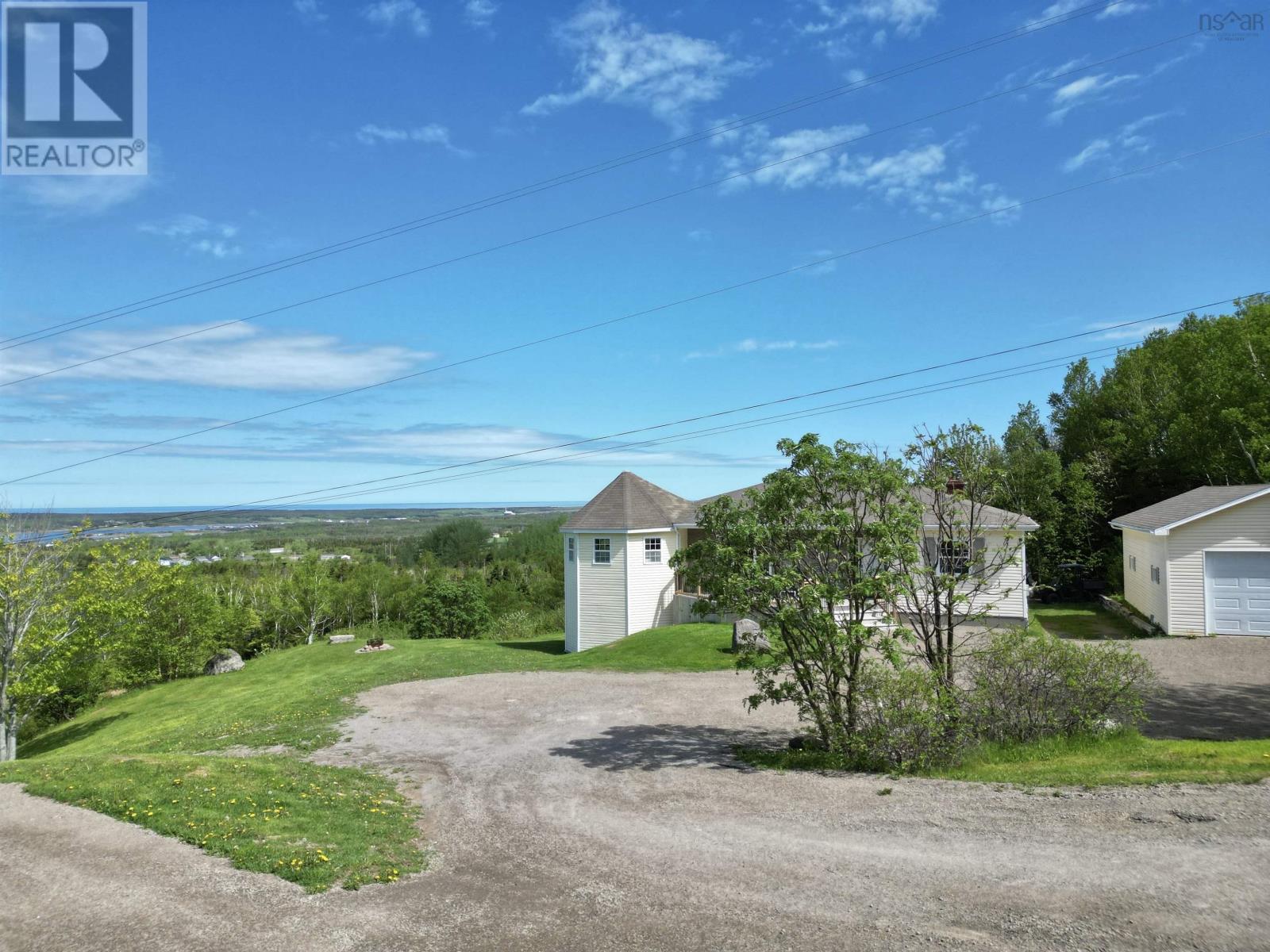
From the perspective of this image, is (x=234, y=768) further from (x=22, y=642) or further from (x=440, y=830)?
(x=22, y=642)

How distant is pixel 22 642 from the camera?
76.6 feet

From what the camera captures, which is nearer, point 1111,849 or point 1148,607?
point 1111,849

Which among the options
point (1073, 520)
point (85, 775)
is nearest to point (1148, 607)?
point (1073, 520)

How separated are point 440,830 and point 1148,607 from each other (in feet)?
86.0

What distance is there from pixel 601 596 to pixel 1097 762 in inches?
Result: 776

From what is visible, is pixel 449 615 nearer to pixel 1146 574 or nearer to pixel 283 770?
pixel 283 770

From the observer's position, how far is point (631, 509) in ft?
93.9

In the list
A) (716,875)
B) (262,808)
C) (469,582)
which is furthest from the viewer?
(469,582)

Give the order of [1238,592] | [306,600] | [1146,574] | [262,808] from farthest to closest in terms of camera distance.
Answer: [306,600], [1146,574], [1238,592], [262,808]

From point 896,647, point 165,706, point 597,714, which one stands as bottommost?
point 165,706

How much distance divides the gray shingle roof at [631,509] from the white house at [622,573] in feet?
0.12

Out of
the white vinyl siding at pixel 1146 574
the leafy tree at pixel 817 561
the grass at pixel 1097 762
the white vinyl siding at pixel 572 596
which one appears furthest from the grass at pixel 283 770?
the white vinyl siding at pixel 1146 574

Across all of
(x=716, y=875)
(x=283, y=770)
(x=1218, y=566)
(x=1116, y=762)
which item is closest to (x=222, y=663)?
(x=283, y=770)

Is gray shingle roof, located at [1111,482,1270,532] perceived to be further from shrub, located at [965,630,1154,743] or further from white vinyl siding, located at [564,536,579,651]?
white vinyl siding, located at [564,536,579,651]
